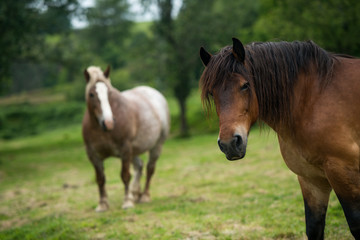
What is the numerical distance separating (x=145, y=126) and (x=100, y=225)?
8.69 ft

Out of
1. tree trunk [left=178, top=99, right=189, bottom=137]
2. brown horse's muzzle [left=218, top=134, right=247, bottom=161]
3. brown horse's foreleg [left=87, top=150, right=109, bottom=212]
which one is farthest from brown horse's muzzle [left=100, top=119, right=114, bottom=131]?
tree trunk [left=178, top=99, right=189, bottom=137]

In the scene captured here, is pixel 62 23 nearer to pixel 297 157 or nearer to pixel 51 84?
pixel 297 157

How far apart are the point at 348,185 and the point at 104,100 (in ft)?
15.8

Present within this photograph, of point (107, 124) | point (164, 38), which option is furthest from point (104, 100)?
point (164, 38)

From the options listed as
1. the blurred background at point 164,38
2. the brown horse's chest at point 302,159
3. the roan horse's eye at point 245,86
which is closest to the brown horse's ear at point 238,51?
the roan horse's eye at point 245,86

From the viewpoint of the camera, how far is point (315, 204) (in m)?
3.55

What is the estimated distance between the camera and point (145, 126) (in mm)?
7938

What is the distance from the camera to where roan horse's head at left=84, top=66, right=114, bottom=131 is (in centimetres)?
661

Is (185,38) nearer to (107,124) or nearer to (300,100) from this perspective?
(107,124)

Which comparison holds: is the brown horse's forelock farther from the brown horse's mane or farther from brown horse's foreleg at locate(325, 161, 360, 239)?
brown horse's foreleg at locate(325, 161, 360, 239)

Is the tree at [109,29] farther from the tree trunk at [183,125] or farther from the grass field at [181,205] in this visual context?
the grass field at [181,205]

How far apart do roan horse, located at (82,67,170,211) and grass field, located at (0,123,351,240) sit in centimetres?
62

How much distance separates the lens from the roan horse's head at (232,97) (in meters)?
2.97

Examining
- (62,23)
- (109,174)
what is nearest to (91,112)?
(109,174)
